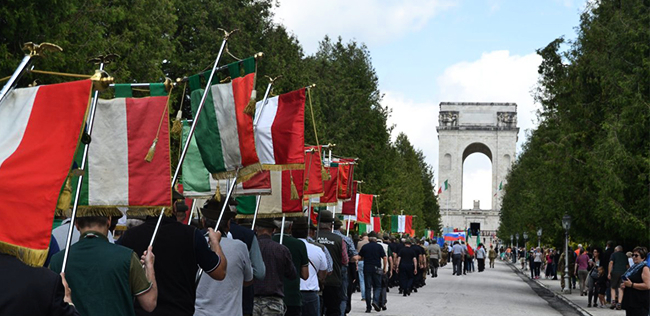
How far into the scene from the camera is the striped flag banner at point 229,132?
357 inches

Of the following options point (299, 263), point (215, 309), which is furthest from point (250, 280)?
point (299, 263)

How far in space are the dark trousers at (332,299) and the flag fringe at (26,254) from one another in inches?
392

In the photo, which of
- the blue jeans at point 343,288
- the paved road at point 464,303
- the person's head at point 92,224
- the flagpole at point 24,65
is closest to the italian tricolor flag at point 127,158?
the person's head at point 92,224

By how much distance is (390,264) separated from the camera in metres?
25.1

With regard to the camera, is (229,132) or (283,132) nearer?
(229,132)

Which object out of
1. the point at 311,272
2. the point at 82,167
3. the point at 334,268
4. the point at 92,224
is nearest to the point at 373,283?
the point at 334,268

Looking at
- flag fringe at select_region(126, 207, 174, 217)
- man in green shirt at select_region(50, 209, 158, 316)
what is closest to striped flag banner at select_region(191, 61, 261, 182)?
flag fringe at select_region(126, 207, 174, 217)

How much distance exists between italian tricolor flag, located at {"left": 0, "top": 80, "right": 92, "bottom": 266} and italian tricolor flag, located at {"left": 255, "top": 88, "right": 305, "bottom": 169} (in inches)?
251

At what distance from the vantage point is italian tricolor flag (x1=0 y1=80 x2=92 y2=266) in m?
4.25

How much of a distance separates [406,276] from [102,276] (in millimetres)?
23320

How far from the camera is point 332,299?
14305 mm

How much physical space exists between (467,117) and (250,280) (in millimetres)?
117907

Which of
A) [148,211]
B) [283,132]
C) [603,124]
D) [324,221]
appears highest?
[603,124]

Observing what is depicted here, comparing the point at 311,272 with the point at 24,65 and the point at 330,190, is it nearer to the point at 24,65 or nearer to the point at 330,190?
the point at 330,190
